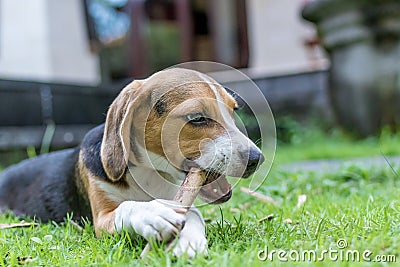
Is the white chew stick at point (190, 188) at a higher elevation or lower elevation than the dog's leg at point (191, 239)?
higher

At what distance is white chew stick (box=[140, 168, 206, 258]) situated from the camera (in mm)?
2395

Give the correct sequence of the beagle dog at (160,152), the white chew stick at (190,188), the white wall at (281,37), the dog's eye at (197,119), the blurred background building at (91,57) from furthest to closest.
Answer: the white wall at (281,37) < the blurred background building at (91,57) < the dog's eye at (197,119) < the beagle dog at (160,152) < the white chew stick at (190,188)

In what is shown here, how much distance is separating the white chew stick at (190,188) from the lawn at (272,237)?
7.8 inches

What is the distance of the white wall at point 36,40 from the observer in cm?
950

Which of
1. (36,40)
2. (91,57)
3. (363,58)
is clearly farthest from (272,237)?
(91,57)

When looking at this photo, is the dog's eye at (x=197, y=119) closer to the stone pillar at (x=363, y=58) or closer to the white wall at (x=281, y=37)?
the stone pillar at (x=363, y=58)

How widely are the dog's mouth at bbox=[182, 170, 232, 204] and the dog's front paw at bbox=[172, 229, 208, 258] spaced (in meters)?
0.33

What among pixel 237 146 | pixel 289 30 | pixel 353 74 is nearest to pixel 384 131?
pixel 353 74

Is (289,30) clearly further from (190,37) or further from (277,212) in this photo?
(277,212)

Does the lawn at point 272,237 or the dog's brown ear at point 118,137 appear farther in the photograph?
the dog's brown ear at point 118,137

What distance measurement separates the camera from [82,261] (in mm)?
2213

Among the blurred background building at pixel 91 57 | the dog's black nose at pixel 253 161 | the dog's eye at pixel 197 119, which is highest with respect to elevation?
the dog's eye at pixel 197 119

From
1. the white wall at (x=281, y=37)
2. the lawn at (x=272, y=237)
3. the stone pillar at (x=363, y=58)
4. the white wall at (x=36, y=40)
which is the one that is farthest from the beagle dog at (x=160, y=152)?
the white wall at (x=36, y=40)

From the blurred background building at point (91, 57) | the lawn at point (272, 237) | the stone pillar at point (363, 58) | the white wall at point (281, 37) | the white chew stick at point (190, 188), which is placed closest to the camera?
the lawn at point (272, 237)
